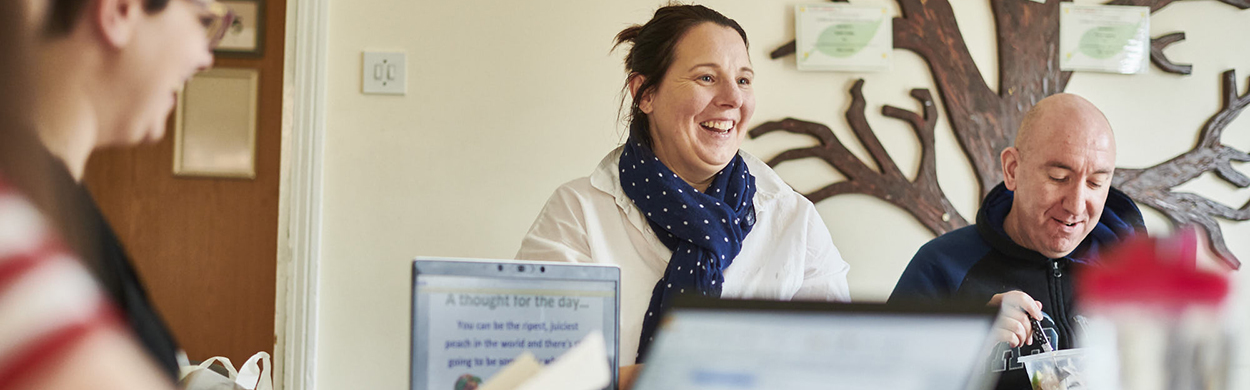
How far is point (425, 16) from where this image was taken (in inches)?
75.8

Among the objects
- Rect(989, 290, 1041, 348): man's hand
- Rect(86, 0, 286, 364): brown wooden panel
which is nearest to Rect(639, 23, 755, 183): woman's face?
Rect(989, 290, 1041, 348): man's hand

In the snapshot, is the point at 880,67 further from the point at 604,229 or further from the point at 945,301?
the point at 945,301

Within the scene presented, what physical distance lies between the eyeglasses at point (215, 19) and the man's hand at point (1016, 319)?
2.88 feet

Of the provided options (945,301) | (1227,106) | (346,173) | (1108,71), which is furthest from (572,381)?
(1227,106)

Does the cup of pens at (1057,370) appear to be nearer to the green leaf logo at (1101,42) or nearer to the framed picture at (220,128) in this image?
the green leaf logo at (1101,42)

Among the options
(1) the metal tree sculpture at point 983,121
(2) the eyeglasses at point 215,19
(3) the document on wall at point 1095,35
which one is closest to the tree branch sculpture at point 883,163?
(1) the metal tree sculpture at point 983,121

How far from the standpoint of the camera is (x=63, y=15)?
0.31 m

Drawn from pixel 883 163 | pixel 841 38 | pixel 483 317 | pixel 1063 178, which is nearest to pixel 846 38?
pixel 841 38

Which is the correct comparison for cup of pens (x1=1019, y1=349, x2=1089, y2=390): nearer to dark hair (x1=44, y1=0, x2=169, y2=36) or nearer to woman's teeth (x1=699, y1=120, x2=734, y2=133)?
woman's teeth (x1=699, y1=120, x2=734, y2=133)

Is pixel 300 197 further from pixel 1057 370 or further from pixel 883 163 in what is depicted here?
pixel 1057 370

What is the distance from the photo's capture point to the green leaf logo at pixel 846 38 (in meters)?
2.03

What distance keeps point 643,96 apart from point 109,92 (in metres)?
1.23

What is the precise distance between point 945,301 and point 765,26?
1614mm

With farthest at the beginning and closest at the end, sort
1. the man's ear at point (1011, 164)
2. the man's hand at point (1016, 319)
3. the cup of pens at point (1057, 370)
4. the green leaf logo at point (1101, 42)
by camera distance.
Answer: the green leaf logo at point (1101, 42) < the man's ear at point (1011, 164) < the man's hand at point (1016, 319) < the cup of pens at point (1057, 370)
